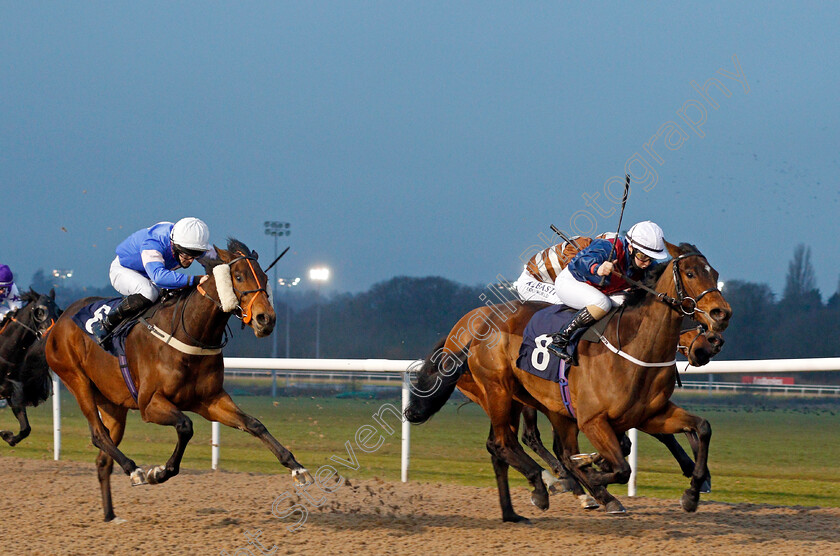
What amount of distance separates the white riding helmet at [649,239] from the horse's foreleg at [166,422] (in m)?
2.41

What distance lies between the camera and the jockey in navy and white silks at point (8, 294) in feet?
23.5

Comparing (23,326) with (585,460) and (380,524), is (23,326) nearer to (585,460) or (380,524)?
(380,524)

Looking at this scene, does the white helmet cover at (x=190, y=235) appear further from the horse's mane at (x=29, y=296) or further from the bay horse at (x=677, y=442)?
the horse's mane at (x=29, y=296)

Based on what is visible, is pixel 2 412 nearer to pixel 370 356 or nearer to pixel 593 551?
pixel 593 551

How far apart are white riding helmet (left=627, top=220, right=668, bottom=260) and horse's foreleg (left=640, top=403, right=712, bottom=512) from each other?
757 millimetres

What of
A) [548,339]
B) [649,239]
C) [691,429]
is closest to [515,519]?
[548,339]

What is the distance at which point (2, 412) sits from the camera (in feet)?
48.9

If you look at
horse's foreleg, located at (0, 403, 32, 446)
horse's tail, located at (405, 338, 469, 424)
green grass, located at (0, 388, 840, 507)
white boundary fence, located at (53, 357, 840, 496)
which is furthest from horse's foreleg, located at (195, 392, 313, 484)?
horse's foreleg, located at (0, 403, 32, 446)

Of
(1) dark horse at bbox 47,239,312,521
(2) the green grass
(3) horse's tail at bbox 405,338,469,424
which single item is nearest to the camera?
(1) dark horse at bbox 47,239,312,521

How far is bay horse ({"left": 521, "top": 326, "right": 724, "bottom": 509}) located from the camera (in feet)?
13.0

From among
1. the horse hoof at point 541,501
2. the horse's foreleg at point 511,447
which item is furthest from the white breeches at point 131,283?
the horse hoof at point 541,501

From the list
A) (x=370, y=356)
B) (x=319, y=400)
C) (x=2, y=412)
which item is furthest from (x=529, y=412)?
(x=370, y=356)

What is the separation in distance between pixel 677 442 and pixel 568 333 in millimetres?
1228

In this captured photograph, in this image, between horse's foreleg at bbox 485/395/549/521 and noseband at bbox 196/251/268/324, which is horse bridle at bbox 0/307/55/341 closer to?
noseband at bbox 196/251/268/324
